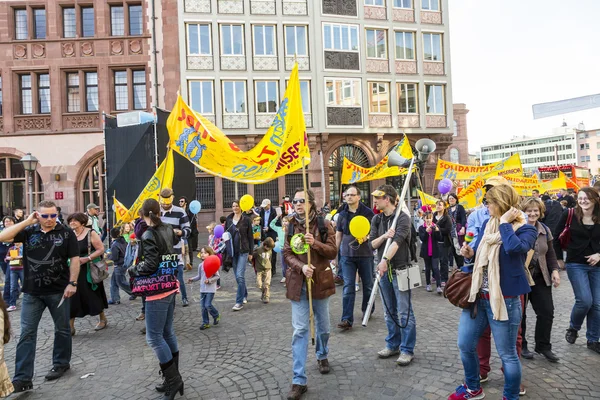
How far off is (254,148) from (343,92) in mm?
20555

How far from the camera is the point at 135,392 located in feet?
13.5

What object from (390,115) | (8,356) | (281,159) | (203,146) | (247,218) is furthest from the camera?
(390,115)

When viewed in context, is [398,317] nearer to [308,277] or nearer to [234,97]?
[308,277]

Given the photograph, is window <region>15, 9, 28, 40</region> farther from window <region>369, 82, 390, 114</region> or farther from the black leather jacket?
the black leather jacket

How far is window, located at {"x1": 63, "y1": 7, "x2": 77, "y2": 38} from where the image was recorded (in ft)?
73.3

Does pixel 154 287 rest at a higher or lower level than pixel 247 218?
lower

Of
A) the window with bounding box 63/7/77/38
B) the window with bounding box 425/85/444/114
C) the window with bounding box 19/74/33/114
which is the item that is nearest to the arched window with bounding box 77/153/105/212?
the window with bounding box 19/74/33/114

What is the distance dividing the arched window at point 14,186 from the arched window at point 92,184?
2.08 meters

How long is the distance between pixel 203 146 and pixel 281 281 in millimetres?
4687

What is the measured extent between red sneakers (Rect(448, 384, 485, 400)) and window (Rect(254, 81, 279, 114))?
21.7m

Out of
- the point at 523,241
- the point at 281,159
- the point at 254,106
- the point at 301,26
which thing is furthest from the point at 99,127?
the point at 523,241

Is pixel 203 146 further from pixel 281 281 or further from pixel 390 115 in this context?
pixel 390 115

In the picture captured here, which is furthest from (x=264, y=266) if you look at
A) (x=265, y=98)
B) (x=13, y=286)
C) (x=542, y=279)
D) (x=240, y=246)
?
(x=265, y=98)

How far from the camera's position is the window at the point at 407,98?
1013 inches
